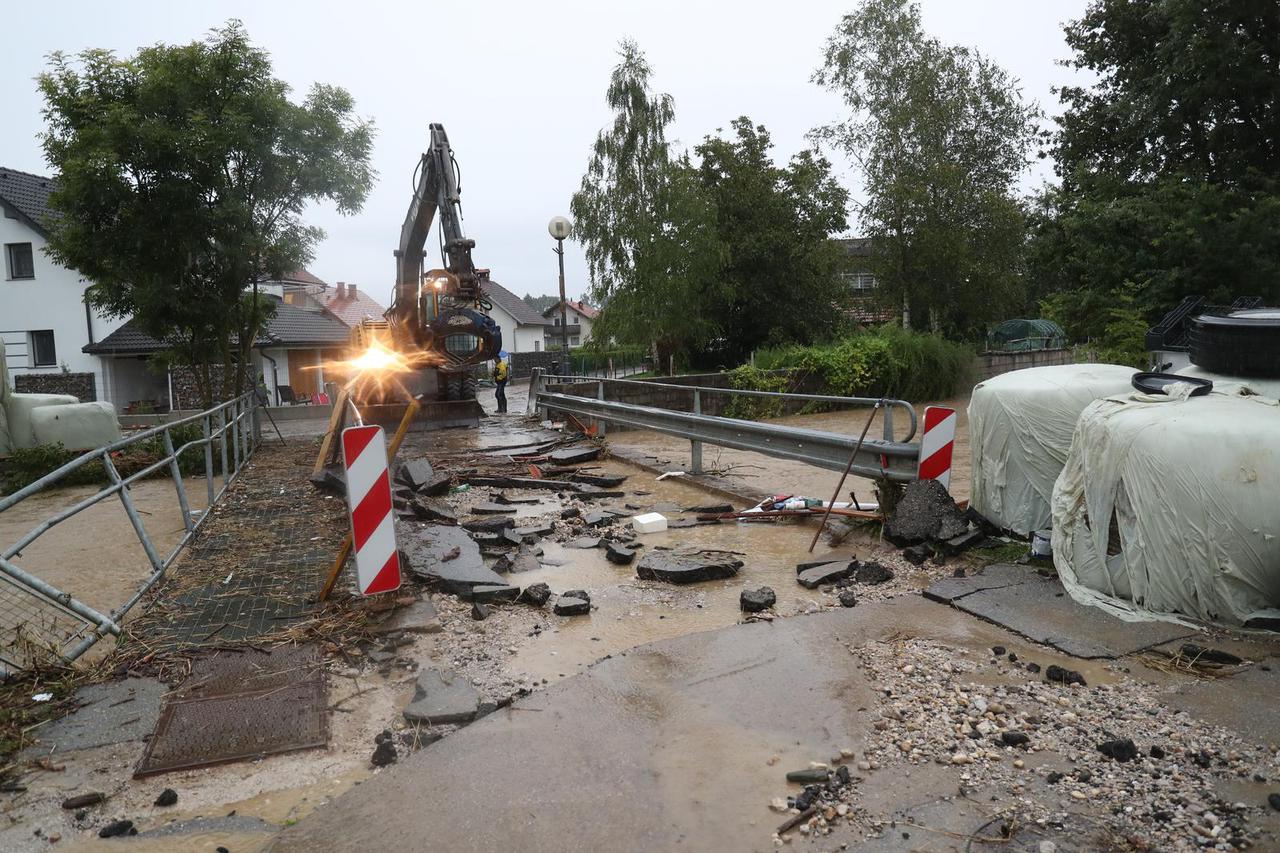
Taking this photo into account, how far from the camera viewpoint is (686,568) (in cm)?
562

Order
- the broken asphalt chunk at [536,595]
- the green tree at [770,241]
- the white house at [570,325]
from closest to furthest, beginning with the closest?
the broken asphalt chunk at [536,595] < the green tree at [770,241] < the white house at [570,325]

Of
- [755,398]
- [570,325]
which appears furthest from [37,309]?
[570,325]

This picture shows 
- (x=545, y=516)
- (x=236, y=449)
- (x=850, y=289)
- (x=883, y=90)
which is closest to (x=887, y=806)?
(x=545, y=516)

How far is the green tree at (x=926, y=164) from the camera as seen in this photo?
29.8 m

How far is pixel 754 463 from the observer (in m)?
11.1

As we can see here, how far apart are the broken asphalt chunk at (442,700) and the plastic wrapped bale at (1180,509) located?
354 centimetres

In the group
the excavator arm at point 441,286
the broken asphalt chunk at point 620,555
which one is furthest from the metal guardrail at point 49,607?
the excavator arm at point 441,286

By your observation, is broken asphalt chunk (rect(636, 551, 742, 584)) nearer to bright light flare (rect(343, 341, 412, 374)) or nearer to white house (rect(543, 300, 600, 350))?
bright light flare (rect(343, 341, 412, 374))

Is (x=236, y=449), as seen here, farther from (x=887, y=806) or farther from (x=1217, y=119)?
(x=1217, y=119)

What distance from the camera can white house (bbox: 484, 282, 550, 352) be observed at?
215 feet

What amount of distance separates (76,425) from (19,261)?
2189cm

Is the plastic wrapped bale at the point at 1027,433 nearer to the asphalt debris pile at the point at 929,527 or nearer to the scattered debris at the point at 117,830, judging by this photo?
the asphalt debris pile at the point at 929,527

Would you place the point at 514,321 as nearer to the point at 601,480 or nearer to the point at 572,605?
the point at 601,480

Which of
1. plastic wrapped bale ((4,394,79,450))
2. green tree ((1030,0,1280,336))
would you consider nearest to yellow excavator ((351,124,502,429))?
plastic wrapped bale ((4,394,79,450))
